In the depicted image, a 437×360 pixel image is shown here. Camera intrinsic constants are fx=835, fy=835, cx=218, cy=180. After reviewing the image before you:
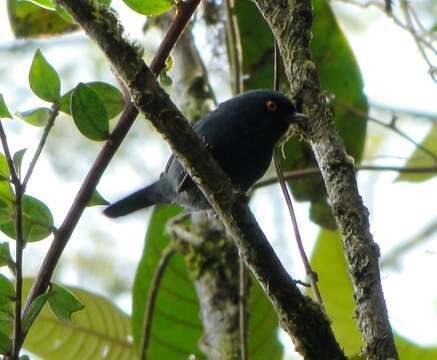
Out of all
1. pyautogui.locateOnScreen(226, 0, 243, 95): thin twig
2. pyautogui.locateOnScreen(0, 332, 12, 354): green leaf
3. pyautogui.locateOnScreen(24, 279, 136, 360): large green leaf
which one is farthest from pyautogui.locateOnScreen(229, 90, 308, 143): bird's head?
pyautogui.locateOnScreen(0, 332, 12, 354): green leaf

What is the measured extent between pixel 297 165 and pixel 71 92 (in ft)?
7.27

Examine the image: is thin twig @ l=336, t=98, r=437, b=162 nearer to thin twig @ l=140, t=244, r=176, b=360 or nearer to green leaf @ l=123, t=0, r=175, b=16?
thin twig @ l=140, t=244, r=176, b=360

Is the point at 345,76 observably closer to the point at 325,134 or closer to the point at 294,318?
the point at 325,134

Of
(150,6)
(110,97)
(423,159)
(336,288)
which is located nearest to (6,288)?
(110,97)

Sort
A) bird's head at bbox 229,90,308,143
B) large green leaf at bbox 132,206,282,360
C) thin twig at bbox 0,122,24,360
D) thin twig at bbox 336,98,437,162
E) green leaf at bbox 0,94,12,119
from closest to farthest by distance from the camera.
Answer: thin twig at bbox 0,122,24,360, green leaf at bbox 0,94,12,119, thin twig at bbox 336,98,437,162, large green leaf at bbox 132,206,282,360, bird's head at bbox 229,90,308,143

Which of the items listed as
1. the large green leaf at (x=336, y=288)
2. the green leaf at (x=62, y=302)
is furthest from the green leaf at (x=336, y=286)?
the green leaf at (x=62, y=302)

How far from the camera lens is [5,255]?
1772 millimetres

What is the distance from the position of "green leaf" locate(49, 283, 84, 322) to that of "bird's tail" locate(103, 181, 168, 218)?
2522 mm

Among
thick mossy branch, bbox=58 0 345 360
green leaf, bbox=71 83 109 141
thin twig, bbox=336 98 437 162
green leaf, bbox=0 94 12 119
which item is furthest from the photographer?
thin twig, bbox=336 98 437 162

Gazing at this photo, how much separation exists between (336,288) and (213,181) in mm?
1860

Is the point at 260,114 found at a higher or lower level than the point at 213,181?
higher

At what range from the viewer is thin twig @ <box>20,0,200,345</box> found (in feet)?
5.71

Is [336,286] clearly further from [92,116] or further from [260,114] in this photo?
[92,116]

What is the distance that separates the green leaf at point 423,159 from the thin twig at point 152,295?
1.06 meters
